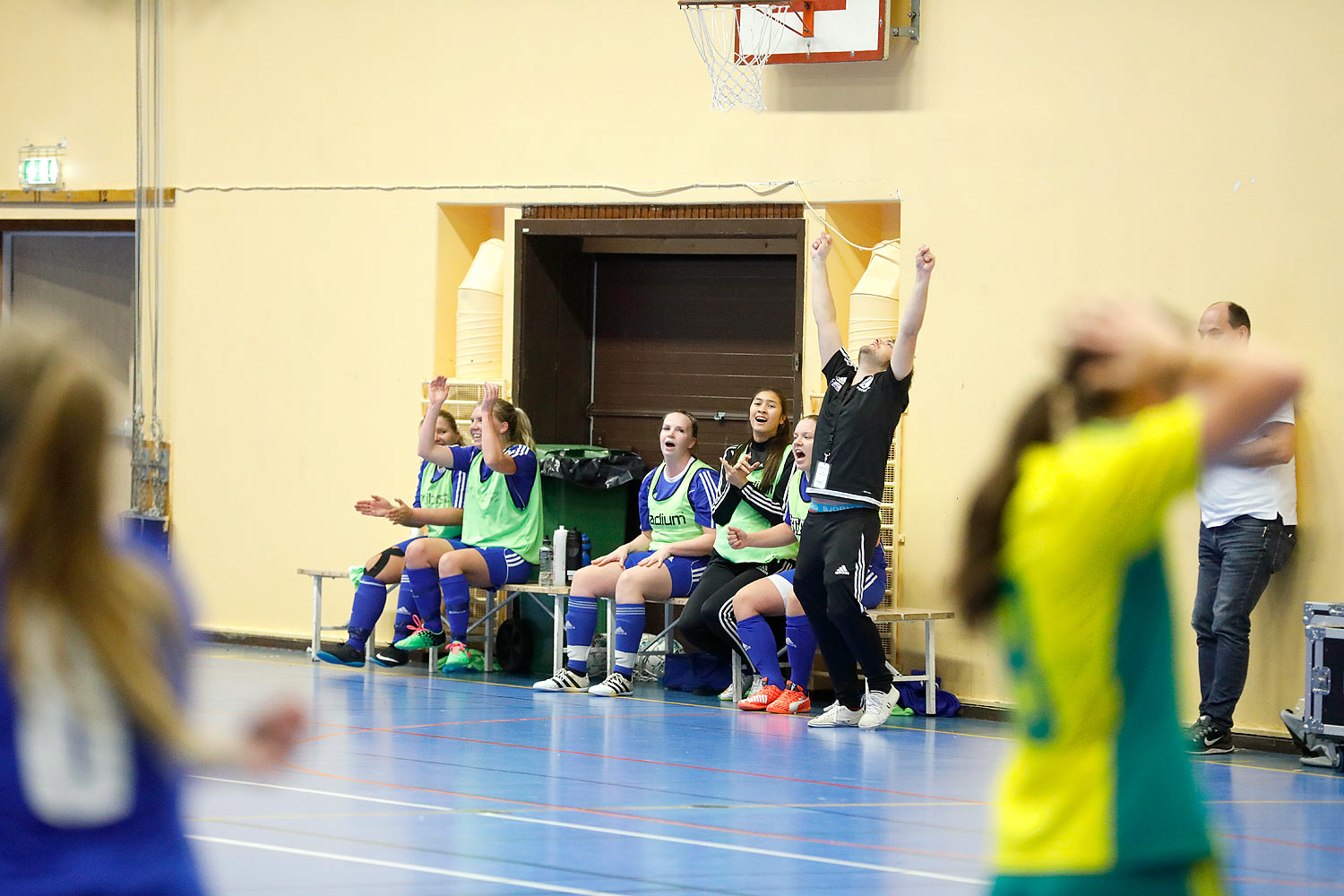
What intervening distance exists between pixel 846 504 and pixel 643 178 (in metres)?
2.85

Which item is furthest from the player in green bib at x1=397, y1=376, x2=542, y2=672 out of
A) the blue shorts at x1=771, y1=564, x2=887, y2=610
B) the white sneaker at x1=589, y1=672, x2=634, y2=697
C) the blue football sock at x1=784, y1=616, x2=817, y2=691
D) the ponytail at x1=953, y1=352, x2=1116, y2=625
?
the ponytail at x1=953, y1=352, x2=1116, y2=625

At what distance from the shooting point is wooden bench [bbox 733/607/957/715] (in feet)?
25.6

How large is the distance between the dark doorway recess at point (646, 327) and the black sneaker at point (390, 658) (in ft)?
5.13

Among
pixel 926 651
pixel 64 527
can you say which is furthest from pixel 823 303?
pixel 64 527

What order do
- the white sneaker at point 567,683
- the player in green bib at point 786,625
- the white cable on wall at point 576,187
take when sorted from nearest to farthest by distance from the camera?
the player in green bib at point 786,625 < the white sneaker at point 567,683 < the white cable on wall at point 576,187

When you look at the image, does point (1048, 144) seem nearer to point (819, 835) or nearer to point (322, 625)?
point (819, 835)

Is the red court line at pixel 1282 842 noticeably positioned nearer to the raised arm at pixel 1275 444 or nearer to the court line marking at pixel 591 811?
the court line marking at pixel 591 811

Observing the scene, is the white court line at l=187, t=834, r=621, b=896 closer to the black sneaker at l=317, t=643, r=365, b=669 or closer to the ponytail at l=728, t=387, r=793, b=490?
the ponytail at l=728, t=387, r=793, b=490

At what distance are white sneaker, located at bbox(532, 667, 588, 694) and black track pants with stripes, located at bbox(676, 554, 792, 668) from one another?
58 centimetres

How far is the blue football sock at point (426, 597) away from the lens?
8906mm

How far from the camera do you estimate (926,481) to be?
27.2 ft

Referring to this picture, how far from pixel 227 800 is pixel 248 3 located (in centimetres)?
669

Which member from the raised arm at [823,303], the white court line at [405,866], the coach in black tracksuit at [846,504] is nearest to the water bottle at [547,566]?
the coach in black tracksuit at [846,504]

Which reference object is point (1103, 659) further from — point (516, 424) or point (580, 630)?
point (516, 424)
